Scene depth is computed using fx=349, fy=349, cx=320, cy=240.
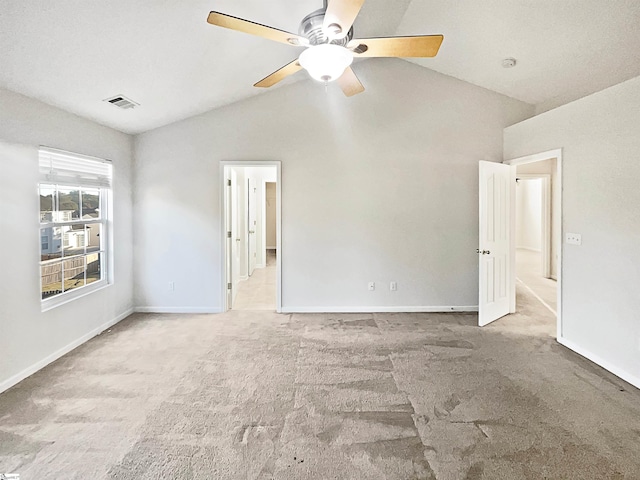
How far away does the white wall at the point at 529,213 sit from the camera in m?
10.9

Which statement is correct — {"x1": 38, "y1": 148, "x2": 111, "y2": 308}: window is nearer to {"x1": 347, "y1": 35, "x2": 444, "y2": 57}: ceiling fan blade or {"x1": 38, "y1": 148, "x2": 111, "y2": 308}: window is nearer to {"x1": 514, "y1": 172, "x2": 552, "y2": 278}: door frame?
{"x1": 347, "y1": 35, "x2": 444, "y2": 57}: ceiling fan blade

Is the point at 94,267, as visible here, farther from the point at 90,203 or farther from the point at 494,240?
the point at 494,240

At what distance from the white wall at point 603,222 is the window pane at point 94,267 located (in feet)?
16.9

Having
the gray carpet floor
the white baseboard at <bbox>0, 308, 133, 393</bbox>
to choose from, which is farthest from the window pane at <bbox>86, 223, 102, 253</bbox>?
the gray carpet floor

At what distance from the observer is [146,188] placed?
184 inches

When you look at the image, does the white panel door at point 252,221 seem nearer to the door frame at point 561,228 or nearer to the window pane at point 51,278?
the window pane at point 51,278

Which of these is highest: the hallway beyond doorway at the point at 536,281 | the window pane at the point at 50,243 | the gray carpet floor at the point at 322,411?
the window pane at the point at 50,243

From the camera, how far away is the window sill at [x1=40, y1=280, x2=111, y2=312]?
126 inches

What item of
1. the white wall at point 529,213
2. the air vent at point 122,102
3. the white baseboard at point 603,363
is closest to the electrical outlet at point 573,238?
Answer: the white baseboard at point 603,363

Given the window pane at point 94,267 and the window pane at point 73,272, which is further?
the window pane at point 94,267

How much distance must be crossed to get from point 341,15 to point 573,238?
10.6 ft

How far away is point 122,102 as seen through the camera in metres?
3.57

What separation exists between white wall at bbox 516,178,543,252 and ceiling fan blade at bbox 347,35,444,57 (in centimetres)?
1037

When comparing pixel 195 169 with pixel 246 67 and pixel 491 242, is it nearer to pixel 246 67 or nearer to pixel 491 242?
pixel 246 67
